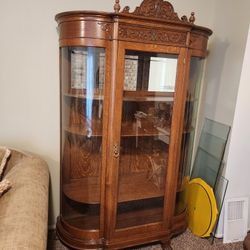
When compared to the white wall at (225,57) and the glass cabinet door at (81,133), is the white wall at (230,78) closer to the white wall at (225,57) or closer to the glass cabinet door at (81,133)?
the white wall at (225,57)

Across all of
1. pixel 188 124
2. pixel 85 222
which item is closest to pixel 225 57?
pixel 188 124

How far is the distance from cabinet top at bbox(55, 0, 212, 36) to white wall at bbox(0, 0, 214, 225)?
254 mm

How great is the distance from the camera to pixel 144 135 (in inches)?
66.9

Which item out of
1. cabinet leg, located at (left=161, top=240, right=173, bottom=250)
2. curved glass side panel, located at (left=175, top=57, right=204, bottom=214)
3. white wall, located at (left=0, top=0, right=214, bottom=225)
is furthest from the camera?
cabinet leg, located at (left=161, top=240, right=173, bottom=250)

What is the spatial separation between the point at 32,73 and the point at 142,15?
854mm

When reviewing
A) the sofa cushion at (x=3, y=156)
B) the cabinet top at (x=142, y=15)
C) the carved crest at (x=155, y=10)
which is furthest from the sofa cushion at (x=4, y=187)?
the carved crest at (x=155, y=10)

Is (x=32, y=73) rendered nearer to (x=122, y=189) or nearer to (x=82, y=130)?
(x=82, y=130)

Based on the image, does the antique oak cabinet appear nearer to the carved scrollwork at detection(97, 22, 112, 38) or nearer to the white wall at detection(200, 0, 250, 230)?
the carved scrollwork at detection(97, 22, 112, 38)

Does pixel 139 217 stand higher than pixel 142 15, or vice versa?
pixel 142 15

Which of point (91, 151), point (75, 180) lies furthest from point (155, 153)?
point (75, 180)

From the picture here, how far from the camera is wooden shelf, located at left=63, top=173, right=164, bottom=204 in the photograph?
5.35 ft

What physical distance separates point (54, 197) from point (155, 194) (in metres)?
0.82

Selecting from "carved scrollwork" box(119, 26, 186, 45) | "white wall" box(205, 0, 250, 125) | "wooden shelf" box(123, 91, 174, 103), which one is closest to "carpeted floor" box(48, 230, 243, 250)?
"white wall" box(205, 0, 250, 125)

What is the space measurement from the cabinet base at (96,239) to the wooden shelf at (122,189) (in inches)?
8.6
